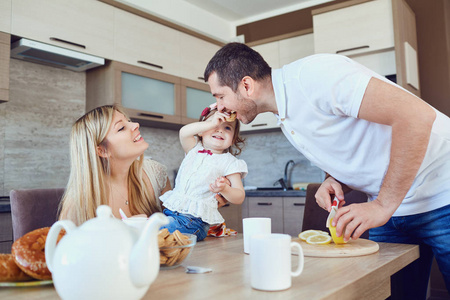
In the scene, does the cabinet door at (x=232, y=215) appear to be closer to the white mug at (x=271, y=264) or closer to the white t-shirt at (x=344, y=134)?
the white t-shirt at (x=344, y=134)

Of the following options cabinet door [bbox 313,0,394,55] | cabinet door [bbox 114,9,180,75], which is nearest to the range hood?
cabinet door [bbox 114,9,180,75]

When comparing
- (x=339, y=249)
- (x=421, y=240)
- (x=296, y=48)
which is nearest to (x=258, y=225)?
(x=339, y=249)

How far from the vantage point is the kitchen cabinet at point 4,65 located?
2.57 metres

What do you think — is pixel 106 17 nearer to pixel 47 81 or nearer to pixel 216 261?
pixel 47 81

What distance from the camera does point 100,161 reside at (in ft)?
5.67

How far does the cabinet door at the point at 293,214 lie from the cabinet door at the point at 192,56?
4.99 feet

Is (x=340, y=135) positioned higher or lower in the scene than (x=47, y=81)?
lower

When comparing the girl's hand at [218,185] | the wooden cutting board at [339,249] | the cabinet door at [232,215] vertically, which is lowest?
the cabinet door at [232,215]

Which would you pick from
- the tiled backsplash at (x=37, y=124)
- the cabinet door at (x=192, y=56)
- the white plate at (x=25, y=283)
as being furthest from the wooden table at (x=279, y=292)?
the cabinet door at (x=192, y=56)

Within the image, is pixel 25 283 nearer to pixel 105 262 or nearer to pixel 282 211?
pixel 105 262

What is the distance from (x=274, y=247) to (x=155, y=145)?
132 inches

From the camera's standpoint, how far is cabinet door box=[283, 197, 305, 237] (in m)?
3.49

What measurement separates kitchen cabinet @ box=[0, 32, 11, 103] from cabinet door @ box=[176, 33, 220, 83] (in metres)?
1.54

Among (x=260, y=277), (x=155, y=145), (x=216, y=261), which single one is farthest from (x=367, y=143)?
(x=155, y=145)
